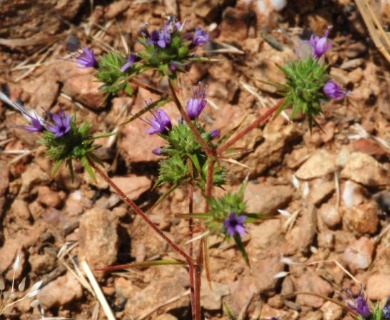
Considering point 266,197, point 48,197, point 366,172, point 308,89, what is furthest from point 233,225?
point 48,197

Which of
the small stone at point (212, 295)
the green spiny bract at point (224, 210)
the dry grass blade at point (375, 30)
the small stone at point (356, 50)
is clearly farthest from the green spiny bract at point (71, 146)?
the small stone at point (356, 50)

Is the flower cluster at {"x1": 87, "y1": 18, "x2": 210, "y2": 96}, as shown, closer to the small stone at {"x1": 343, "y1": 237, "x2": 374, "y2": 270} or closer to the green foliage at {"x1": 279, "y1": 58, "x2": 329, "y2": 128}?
the green foliage at {"x1": 279, "y1": 58, "x2": 329, "y2": 128}

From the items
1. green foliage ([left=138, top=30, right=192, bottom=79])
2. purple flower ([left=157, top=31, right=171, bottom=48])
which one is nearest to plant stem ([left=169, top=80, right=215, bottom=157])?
green foliage ([left=138, top=30, right=192, bottom=79])

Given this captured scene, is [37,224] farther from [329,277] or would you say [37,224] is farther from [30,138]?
[329,277]

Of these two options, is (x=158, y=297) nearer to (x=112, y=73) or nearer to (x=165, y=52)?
(x=112, y=73)

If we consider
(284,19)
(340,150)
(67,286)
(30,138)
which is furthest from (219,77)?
(67,286)

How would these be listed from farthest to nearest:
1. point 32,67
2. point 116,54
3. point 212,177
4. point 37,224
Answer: point 32,67
point 37,224
point 116,54
point 212,177

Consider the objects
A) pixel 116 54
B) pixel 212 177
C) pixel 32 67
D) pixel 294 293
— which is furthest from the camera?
pixel 32 67
